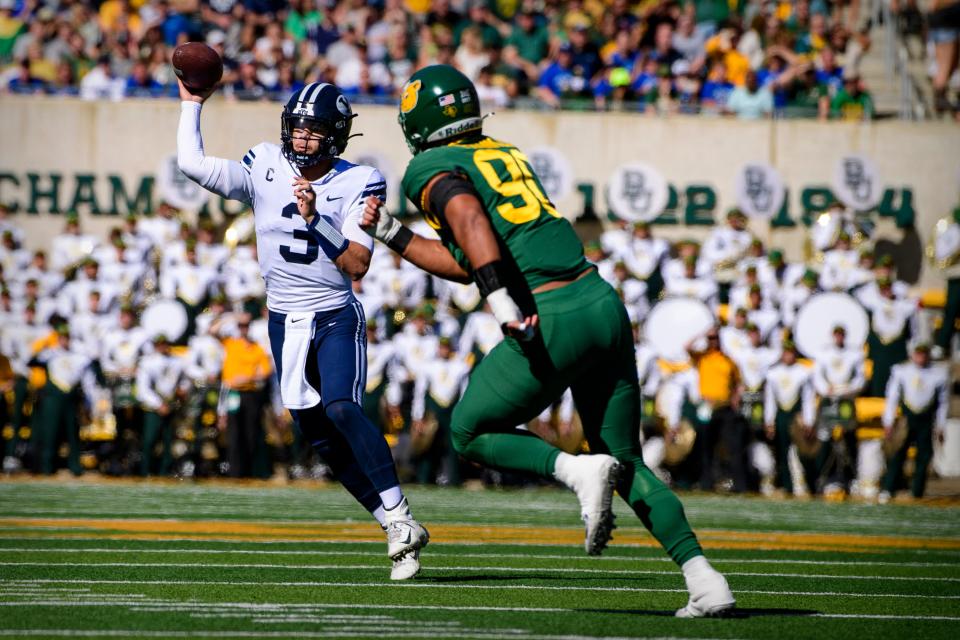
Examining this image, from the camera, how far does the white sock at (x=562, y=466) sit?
5.35 meters

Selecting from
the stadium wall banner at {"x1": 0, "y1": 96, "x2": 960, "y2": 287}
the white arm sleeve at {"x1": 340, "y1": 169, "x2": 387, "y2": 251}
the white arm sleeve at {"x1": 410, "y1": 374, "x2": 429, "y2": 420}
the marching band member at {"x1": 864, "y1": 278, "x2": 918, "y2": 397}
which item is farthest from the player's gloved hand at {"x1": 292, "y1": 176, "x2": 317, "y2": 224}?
the stadium wall banner at {"x1": 0, "y1": 96, "x2": 960, "y2": 287}

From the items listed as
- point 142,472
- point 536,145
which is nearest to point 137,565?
point 142,472

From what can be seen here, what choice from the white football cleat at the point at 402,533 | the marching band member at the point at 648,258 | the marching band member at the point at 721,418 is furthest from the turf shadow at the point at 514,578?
the marching band member at the point at 648,258

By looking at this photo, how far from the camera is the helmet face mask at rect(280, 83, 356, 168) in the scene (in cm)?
721

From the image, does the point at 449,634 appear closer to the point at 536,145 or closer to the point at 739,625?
the point at 739,625

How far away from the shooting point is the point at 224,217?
66.4ft

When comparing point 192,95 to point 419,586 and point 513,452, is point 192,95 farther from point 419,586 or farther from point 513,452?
point 513,452

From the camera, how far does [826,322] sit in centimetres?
1622

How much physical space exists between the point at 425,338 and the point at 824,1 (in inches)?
322

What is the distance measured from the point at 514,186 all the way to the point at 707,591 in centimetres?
152

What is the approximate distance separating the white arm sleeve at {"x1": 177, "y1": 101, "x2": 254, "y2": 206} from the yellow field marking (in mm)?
2580

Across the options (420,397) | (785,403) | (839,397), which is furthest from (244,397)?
(839,397)

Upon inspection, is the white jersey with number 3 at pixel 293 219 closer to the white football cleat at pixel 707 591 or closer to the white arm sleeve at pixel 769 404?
the white football cleat at pixel 707 591

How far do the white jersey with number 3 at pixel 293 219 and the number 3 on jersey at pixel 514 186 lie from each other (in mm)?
1715
